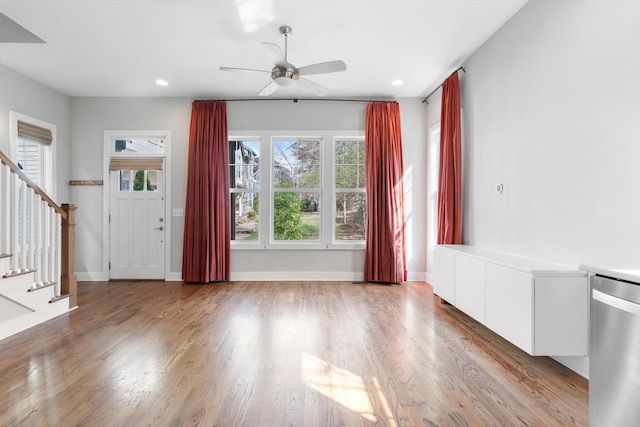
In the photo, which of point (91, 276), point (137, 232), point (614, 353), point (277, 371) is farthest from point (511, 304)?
point (91, 276)

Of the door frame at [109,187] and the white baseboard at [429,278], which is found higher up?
the door frame at [109,187]

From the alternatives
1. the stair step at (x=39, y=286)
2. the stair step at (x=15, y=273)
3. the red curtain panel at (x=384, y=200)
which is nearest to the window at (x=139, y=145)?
the stair step at (x=39, y=286)

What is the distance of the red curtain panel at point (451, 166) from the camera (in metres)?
3.76

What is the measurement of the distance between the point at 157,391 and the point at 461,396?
1.86m

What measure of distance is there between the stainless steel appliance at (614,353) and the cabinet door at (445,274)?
1.91 metres

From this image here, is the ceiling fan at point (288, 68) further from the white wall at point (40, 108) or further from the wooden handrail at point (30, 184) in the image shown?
the white wall at point (40, 108)

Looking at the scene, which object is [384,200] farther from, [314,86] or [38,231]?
[38,231]

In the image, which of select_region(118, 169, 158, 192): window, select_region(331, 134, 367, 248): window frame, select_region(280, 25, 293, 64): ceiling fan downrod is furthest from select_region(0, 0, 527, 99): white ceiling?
select_region(118, 169, 158, 192): window

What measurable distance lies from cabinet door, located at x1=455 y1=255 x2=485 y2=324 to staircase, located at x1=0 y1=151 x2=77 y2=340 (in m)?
4.18

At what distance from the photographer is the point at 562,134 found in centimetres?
235

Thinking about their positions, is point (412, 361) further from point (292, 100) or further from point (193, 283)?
point (292, 100)

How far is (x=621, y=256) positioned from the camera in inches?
74.7

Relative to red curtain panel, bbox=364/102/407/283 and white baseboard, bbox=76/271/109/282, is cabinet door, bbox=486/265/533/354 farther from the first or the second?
white baseboard, bbox=76/271/109/282

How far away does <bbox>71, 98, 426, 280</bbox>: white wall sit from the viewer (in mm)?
4984
